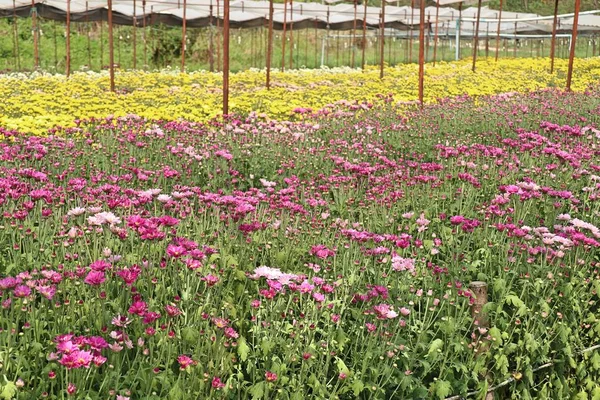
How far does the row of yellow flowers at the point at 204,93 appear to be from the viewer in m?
10.4

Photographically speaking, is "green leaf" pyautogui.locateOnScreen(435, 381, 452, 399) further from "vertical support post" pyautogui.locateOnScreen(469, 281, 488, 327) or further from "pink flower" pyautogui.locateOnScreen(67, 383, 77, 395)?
"pink flower" pyautogui.locateOnScreen(67, 383, 77, 395)

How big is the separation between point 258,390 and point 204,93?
1270cm

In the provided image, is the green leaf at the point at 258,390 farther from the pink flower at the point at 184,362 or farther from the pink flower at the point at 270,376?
the pink flower at the point at 184,362

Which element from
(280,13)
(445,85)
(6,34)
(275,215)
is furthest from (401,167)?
(6,34)

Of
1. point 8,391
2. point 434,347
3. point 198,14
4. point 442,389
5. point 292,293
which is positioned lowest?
point 442,389

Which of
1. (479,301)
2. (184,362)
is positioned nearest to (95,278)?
(184,362)

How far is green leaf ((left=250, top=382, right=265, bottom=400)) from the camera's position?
2.94 metres

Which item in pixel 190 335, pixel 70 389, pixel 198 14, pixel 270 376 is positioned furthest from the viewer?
pixel 198 14

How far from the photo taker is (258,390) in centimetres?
296

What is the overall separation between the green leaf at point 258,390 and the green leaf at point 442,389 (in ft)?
2.67

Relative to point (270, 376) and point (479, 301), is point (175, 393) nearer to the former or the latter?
→ point (270, 376)

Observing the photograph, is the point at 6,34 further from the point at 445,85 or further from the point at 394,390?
the point at 394,390

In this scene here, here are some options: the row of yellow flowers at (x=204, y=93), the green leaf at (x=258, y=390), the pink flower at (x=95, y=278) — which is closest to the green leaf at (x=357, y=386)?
the green leaf at (x=258, y=390)

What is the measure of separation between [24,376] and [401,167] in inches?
173
